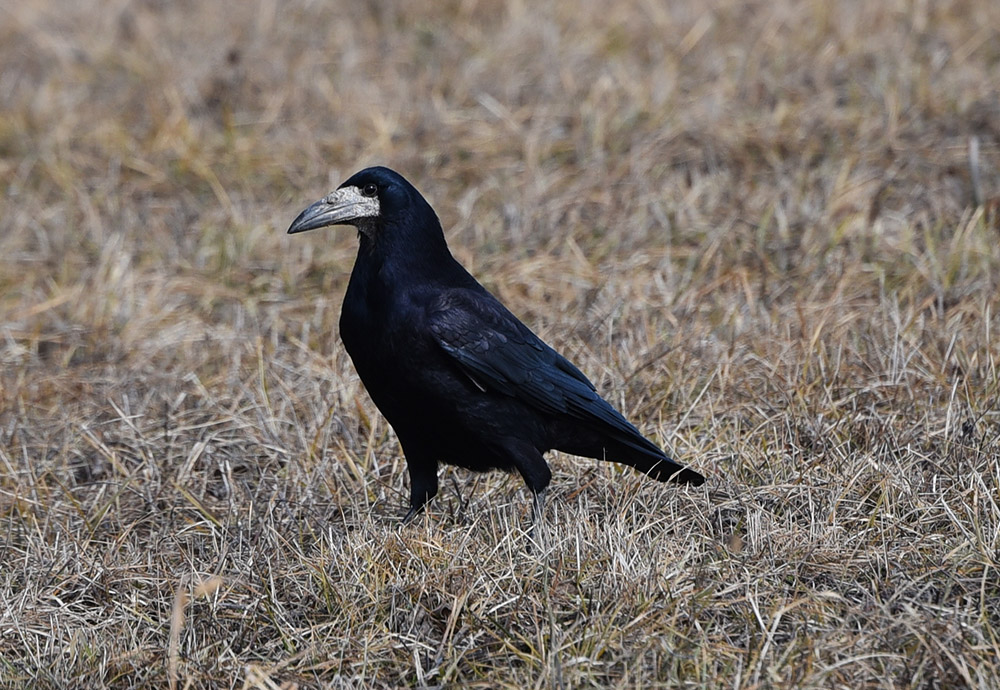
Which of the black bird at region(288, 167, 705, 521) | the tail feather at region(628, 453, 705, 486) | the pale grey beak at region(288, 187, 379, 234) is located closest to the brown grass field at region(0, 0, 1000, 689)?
the tail feather at region(628, 453, 705, 486)

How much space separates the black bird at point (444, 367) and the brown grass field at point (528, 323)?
17 cm

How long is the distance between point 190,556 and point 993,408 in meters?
2.41

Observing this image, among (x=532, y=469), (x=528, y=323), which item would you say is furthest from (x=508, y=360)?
(x=528, y=323)

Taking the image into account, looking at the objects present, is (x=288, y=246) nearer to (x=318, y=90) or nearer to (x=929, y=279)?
(x=318, y=90)

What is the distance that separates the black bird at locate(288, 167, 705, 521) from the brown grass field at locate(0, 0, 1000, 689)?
0.17m

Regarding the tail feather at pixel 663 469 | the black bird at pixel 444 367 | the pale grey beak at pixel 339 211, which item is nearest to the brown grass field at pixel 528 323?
the tail feather at pixel 663 469

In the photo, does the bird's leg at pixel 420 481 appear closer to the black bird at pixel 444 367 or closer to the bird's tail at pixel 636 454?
the black bird at pixel 444 367

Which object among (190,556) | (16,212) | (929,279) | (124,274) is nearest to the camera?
(190,556)

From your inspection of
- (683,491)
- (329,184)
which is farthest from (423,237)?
(329,184)

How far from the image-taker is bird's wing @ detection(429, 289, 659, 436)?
11.6ft

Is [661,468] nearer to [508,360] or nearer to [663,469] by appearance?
[663,469]

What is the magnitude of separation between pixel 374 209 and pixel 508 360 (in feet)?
1.93

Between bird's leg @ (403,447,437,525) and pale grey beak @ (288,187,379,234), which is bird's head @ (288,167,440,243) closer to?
pale grey beak @ (288,187,379,234)

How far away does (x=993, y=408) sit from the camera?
385 cm
